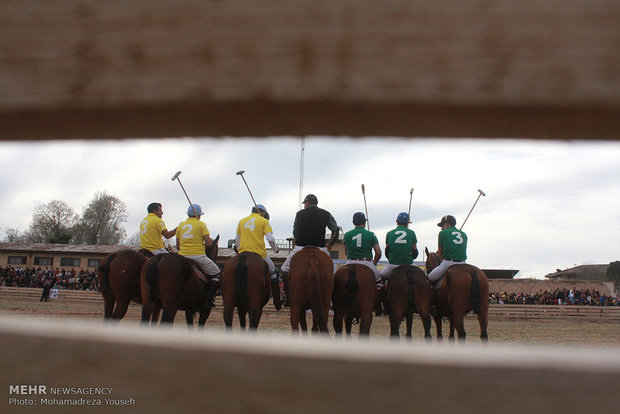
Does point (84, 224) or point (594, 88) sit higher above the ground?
point (84, 224)

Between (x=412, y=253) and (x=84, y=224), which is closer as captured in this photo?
(x=412, y=253)

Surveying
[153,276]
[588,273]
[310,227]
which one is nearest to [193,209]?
[153,276]

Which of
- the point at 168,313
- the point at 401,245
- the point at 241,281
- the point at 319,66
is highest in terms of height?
the point at 401,245

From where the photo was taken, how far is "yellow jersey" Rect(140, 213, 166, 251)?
920 cm

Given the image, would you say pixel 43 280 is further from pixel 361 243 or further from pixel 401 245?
pixel 401 245

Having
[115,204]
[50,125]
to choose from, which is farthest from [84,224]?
[50,125]

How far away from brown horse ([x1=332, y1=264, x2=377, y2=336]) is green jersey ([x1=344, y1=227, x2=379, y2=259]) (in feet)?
3.26

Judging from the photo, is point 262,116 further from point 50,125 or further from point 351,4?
point 50,125

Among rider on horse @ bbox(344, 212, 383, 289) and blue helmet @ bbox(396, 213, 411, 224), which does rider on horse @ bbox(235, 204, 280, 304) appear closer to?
rider on horse @ bbox(344, 212, 383, 289)

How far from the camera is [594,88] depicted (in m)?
0.50

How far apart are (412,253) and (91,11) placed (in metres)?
8.20

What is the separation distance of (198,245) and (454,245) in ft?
15.9

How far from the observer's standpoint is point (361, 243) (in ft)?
27.3

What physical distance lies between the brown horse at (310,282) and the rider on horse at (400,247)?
7.03ft
